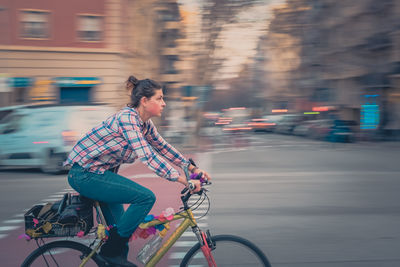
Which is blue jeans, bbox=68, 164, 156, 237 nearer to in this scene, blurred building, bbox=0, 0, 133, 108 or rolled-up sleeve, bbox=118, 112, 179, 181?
rolled-up sleeve, bbox=118, 112, 179, 181

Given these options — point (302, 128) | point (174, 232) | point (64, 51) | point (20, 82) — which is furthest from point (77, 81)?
point (174, 232)

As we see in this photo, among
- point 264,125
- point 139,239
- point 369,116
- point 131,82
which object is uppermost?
point 131,82

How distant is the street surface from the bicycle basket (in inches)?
55.9

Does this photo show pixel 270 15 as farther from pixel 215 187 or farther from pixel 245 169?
pixel 215 187

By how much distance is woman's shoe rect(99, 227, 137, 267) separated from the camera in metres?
3.10

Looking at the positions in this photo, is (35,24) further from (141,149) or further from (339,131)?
(141,149)

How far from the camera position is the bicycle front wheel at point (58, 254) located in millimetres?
3119

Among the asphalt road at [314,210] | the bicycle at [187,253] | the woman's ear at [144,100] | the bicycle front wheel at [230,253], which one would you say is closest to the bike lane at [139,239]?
the bicycle at [187,253]

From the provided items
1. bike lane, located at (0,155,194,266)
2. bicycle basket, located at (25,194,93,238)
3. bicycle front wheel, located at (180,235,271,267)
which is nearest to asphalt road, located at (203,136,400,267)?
bike lane, located at (0,155,194,266)

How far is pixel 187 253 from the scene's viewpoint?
10.3ft

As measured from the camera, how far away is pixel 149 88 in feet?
10.2

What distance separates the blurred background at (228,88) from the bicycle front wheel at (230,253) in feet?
4.97

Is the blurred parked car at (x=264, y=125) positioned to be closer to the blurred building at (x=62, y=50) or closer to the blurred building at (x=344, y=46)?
the blurred building at (x=344, y=46)

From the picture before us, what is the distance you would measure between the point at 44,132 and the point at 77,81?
11.1 m
